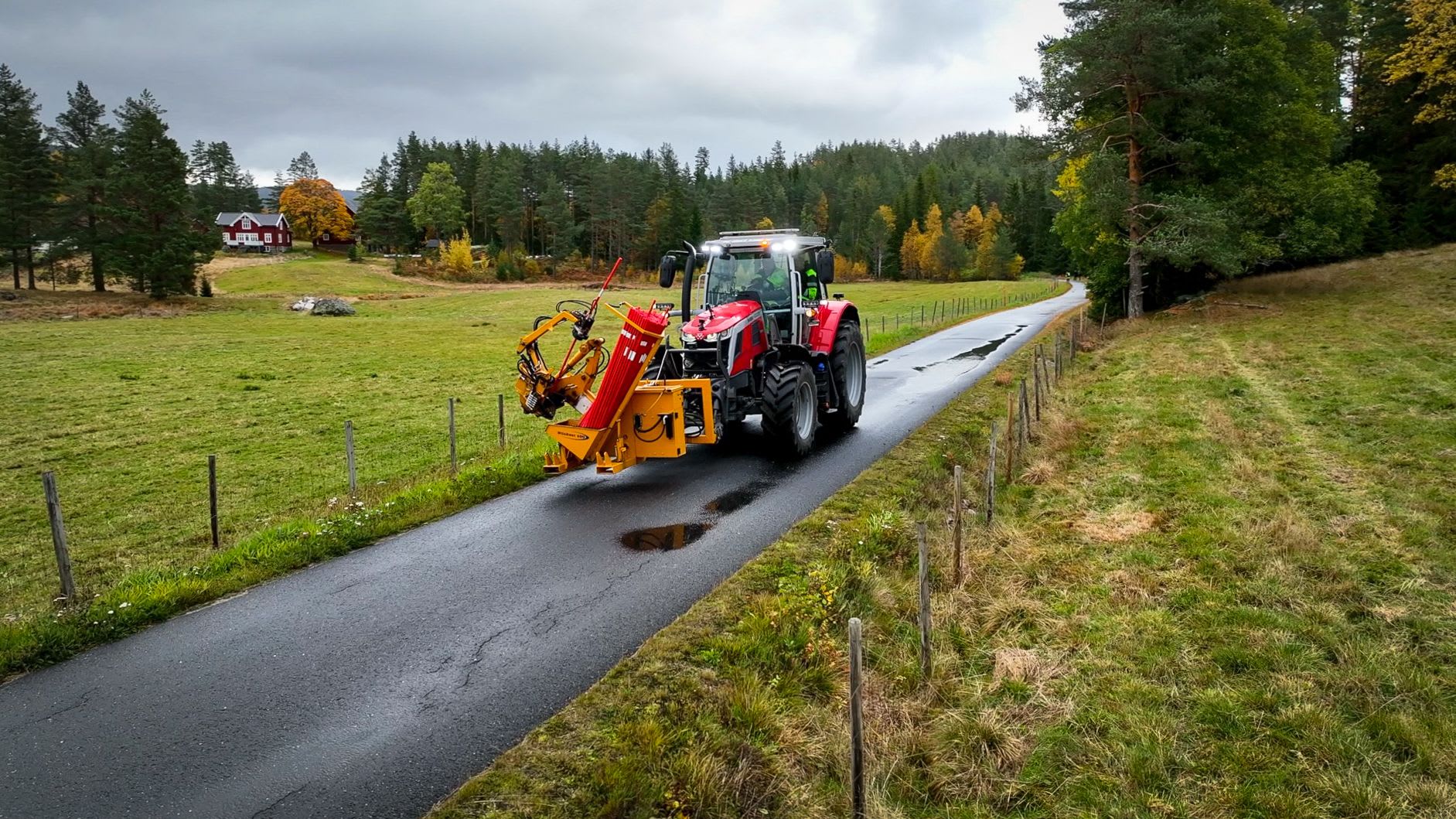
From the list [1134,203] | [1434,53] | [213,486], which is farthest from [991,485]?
[1434,53]

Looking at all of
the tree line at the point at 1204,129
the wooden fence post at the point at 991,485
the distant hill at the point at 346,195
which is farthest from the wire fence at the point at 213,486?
the distant hill at the point at 346,195

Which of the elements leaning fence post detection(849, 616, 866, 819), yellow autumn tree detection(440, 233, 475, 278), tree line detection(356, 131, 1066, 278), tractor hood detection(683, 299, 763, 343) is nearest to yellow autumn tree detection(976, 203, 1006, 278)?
tree line detection(356, 131, 1066, 278)

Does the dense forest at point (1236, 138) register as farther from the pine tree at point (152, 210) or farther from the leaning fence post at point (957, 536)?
the pine tree at point (152, 210)

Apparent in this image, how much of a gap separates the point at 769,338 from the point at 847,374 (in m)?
2.45

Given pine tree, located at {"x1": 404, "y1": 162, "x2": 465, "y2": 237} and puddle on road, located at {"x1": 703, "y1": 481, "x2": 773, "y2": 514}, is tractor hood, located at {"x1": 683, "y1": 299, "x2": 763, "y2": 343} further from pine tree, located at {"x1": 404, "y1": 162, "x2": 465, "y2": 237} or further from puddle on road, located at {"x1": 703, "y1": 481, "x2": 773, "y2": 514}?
pine tree, located at {"x1": 404, "y1": 162, "x2": 465, "y2": 237}

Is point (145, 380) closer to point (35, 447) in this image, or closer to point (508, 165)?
point (35, 447)

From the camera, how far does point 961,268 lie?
88812 millimetres

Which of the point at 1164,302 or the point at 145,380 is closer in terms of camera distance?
the point at 145,380

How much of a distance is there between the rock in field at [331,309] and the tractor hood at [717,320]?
39.8 meters

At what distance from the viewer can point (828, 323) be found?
13.6 m

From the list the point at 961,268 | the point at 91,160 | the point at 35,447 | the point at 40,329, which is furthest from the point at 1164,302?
the point at 961,268

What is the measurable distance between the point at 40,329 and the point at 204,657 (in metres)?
36.8

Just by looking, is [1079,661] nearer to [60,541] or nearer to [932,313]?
[60,541]

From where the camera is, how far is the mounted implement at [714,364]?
31.0 ft
